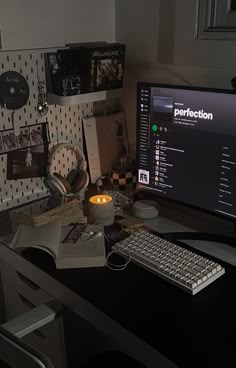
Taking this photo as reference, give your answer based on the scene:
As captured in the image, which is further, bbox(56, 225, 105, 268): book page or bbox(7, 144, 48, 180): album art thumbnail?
bbox(7, 144, 48, 180): album art thumbnail

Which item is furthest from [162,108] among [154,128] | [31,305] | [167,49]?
[31,305]


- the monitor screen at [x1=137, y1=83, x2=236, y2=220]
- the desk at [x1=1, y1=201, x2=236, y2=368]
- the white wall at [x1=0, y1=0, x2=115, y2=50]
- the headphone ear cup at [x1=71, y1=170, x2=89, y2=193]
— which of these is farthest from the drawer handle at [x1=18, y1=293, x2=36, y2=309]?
the white wall at [x1=0, y1=0, x2=115, y2=50]

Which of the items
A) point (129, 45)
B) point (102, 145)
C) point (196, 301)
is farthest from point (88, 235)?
point (129, 45)

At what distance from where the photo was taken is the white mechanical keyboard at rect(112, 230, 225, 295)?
112 centimetres

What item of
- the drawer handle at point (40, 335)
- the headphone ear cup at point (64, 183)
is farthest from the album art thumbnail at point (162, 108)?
the drawer handle at point (40, 335)

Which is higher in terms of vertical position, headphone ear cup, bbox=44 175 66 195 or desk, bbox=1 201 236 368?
headphone ear cup, bbox=44 175 66 195

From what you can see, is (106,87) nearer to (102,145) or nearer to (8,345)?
(102,145)

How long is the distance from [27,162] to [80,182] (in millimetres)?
219

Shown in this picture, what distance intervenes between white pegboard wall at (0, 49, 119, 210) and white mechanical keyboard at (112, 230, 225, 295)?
1.65ft

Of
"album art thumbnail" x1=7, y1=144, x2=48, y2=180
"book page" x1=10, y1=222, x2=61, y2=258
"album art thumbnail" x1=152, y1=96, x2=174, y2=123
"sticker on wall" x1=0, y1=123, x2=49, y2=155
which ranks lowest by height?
"book page" x1=10, y1=222, x2=61, y2=258

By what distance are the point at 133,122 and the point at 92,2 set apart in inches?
19.5

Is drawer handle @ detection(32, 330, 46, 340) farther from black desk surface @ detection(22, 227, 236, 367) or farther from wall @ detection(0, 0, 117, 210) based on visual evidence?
wall @ detection(0, 0, 117, 210)

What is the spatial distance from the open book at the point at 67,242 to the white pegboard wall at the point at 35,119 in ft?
0.74

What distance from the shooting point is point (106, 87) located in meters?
1.63
